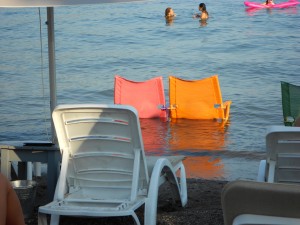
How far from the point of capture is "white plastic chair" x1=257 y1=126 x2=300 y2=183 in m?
4.81

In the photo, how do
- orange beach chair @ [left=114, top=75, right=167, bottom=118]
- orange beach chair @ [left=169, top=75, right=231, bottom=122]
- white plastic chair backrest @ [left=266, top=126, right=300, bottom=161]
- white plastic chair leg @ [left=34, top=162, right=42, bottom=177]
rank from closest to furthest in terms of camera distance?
white plastic chair backrest @ [left=266, top=126, right=300, bottom=161], white plastic chair leg @ [left=34, top=162, right=42, bottom=177], orange beach chair @ [left=169, top=75, right=231, bottom=122], orange beach chair @ [left=114, top=75, right=167, bottom=118]

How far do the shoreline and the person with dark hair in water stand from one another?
8.06 feet

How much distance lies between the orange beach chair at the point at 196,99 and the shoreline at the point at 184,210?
15.9ft

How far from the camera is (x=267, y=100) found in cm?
1516

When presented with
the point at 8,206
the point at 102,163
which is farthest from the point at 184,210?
the point at 8,206

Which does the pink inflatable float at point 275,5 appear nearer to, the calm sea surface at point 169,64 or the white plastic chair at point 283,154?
the calm sea surface at point 169,64

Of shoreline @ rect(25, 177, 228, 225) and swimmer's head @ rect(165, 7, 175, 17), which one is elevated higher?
swimmer's head @ rect(165, 7, 175, 17)

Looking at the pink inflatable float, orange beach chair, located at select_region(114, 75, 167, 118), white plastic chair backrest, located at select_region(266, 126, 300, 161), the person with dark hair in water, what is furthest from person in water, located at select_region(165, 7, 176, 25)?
the person with dark hair in water

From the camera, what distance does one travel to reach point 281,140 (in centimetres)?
489

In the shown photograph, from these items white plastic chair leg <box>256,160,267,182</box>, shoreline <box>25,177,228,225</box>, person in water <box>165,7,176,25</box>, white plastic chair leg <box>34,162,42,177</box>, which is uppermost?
person in water <box>165,7,176,25</box>

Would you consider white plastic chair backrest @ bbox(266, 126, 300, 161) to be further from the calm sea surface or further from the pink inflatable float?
the pink inflatable float

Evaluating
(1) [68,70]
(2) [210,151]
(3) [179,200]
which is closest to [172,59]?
(1) [68,70]

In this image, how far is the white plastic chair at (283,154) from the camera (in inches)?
189

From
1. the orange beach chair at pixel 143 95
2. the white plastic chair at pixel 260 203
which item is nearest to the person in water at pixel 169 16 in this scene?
the orange beach chair at pixel 143 95
